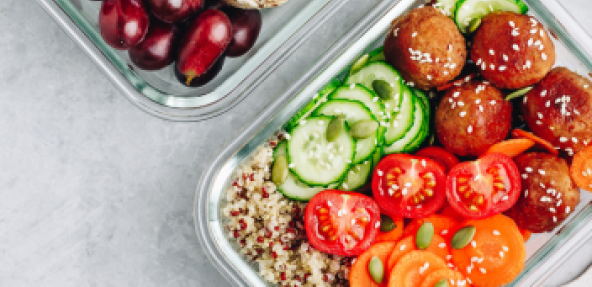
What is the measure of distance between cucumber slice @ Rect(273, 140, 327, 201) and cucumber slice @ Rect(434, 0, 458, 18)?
0.66 meters

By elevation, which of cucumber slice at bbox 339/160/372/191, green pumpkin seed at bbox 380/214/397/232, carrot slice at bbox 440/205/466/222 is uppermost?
carrot slice at bbox 440/205/466/222

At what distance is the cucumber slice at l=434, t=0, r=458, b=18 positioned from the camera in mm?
1430

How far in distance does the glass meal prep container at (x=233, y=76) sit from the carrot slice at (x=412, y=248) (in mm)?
703

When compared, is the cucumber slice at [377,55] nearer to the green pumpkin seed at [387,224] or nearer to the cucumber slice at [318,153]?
the cucumber slice at [318,153]

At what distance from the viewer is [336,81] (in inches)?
58.3

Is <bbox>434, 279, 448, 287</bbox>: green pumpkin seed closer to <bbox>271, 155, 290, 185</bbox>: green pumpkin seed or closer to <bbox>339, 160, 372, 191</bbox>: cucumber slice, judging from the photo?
<bbox>339, 160, 372, 191</bbox>: cucumber slice

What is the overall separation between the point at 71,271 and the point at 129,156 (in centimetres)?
48

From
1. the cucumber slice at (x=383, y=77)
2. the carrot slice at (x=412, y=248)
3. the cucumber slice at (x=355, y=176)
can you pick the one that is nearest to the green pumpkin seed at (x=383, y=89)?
the cucumber slice at (x=383, y=77)

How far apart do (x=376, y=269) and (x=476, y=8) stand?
2.86ft

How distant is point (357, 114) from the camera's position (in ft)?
4.50

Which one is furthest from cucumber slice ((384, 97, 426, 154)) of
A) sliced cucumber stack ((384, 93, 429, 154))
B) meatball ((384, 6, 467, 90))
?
meatball ((384, 6, 467, 90))

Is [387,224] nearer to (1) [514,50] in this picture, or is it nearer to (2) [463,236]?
(2) [463,236]

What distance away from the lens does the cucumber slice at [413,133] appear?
143 centimetres

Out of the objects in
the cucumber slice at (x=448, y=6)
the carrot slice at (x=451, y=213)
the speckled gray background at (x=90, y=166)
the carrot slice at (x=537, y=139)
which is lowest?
the speckled gray background at (x=90, y=166)
